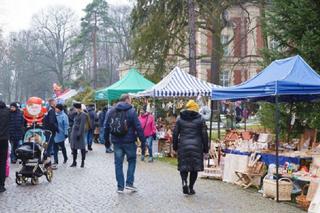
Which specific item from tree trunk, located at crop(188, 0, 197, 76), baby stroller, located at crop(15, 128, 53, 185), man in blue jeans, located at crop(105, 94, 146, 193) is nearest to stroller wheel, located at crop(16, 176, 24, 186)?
baby stroller, located at crop(15, 128, 53, 185)

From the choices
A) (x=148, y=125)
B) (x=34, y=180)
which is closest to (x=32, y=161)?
(x=34, y=180)

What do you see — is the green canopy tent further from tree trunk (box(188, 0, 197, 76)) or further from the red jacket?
the red jacket

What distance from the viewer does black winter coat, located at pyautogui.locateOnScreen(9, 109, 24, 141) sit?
15.6 metres

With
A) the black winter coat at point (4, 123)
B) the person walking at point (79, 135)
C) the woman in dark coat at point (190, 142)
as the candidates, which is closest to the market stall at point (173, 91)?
the person walking at point (79, 135)

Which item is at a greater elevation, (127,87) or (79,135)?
(127,87)

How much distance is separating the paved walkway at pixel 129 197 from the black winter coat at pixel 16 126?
9.70 ft

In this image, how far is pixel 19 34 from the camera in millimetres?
77438

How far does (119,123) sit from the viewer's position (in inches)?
401

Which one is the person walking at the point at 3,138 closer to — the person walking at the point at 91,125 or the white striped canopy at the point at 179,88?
the white striped canopy at the point at 179,88

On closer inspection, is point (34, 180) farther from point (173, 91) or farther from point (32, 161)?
point (173, 91)

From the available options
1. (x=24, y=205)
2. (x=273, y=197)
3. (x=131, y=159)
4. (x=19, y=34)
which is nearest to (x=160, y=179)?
(x=131, y=159)

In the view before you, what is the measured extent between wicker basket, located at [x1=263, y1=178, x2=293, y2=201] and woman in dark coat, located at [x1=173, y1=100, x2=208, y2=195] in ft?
4.30

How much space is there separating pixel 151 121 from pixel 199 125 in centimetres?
660

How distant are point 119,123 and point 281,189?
317 cm
